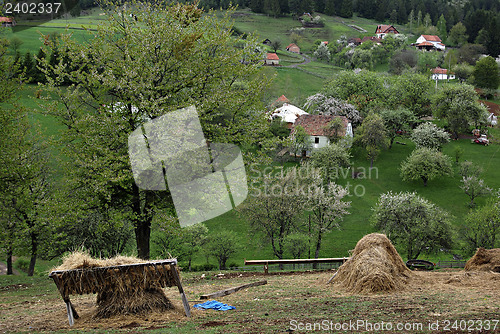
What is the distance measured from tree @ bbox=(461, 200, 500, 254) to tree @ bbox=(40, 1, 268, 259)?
2632 cm

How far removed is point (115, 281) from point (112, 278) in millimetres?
108

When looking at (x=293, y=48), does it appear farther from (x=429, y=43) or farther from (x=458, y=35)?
(x=458, y=35)

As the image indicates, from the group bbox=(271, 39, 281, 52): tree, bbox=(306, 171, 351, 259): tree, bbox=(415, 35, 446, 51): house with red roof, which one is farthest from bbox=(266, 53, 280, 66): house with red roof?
bbox=(306, 171, 351, 259): tree

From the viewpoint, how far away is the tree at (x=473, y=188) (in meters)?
53.1

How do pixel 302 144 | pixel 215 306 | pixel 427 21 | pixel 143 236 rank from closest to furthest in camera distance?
pixel 215 306 → pixel 143 236 → pixel 302 144 → pixel 427 21

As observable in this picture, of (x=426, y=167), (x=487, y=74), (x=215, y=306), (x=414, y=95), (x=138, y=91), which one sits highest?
(x=138, y=91)

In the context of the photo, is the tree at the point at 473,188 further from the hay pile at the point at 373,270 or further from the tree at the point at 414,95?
the hay pile at the point at 373,270

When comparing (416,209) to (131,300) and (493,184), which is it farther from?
(131,300)

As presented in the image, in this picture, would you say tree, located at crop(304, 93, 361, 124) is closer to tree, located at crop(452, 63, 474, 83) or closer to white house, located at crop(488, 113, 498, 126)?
white house, located at crop(488, 113, 498, 126)

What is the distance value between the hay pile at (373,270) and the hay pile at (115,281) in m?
7.31

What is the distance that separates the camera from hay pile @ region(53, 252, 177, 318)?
11.2m

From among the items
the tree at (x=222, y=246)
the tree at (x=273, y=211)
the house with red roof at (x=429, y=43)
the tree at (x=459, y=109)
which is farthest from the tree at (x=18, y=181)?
the house with red roof at (x=429, y=43)

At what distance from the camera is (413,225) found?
132ft

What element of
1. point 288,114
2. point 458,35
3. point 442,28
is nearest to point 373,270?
point 288,114
